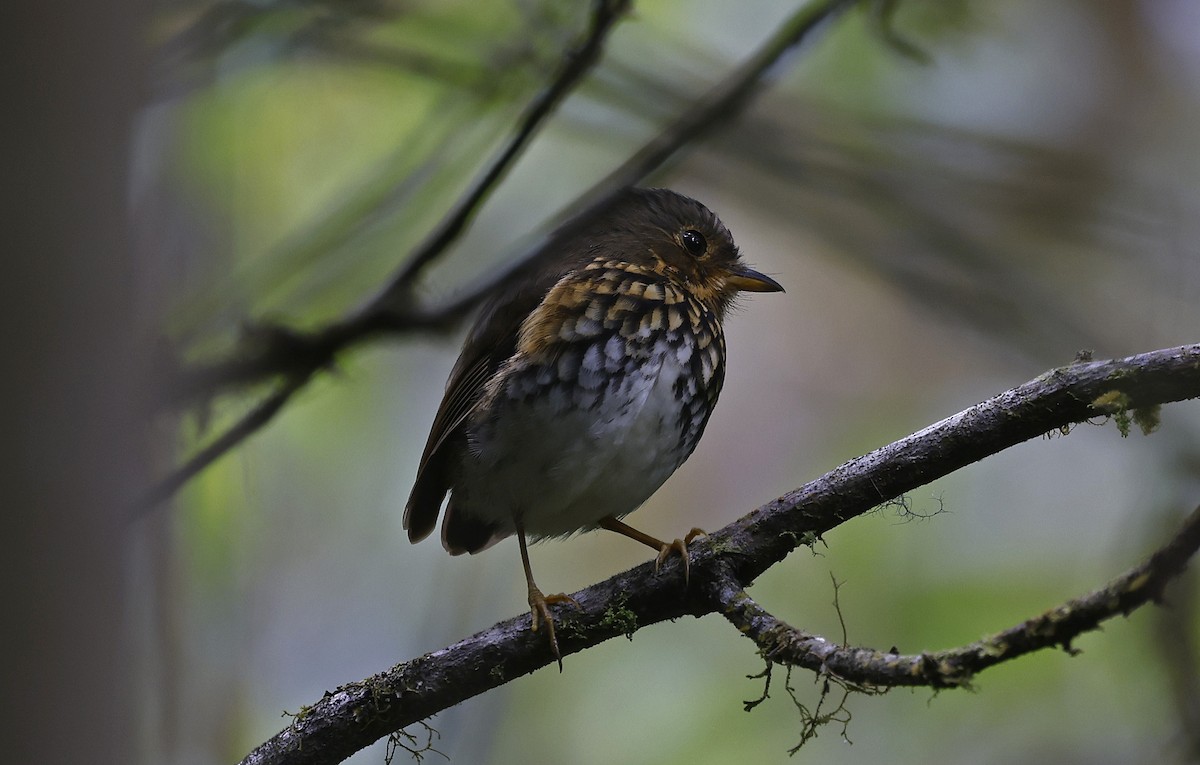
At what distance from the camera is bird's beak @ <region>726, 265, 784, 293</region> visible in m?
3.63

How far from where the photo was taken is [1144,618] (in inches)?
117

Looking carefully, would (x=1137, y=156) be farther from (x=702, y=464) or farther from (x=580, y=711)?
(x=580, y=711)

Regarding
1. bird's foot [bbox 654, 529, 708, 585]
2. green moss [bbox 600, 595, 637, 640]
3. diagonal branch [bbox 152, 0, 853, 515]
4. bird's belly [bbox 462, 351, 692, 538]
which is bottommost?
green moss [bbox 600, 595, 637, 640]

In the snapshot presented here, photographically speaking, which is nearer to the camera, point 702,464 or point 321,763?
point 321,763

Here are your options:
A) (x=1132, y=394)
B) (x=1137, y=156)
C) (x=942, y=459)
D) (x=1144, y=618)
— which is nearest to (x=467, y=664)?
(x=942, y=459)

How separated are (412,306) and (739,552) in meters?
0.84

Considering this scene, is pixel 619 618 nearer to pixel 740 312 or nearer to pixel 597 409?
pixel 597 409

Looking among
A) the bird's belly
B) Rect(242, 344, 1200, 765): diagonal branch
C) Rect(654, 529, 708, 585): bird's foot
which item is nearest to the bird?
the bird's belly

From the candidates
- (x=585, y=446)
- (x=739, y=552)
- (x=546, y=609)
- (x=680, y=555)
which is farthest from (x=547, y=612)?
(x=585, y=446)

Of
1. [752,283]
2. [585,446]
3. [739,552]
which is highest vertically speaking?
[752,283]

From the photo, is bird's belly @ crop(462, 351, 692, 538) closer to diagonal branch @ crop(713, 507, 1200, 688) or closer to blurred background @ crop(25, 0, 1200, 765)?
blurred background @ crop(25, 0, 1200, 765)

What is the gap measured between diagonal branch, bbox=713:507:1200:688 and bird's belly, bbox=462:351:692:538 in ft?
3.52

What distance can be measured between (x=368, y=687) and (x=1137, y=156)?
4.77 metres

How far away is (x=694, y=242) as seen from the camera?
3672 millimetres
